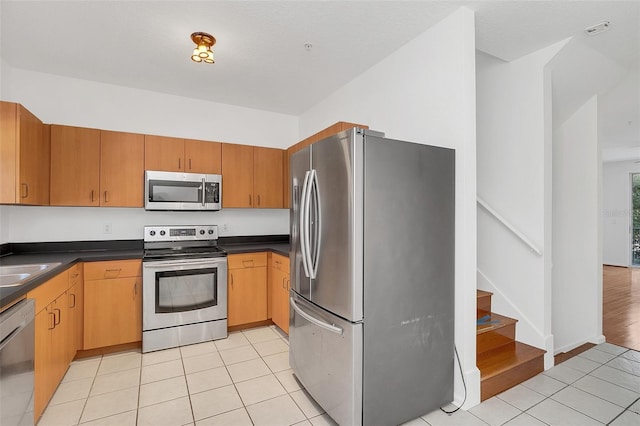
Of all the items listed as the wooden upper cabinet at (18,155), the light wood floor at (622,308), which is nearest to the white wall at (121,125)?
the wooden upper cabinet at (18,155)

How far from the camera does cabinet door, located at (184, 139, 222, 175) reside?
3.55m

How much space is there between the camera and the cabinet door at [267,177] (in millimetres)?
3959

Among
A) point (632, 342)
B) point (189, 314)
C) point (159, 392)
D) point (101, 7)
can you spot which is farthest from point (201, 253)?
point (632, 342)

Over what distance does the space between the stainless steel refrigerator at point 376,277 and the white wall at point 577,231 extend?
1.99 meters

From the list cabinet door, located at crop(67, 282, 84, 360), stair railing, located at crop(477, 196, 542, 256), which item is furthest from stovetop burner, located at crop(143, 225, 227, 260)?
stair railing, located at crop(477, 196, 542, 256)

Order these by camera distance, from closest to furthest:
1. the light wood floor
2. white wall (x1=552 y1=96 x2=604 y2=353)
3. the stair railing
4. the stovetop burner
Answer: the stair railing, white wall (x1=552 y1=96 x2=604 y2=353), the stovetop burner, the light wood floor

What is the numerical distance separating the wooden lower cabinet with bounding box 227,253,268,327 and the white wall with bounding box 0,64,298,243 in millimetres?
689

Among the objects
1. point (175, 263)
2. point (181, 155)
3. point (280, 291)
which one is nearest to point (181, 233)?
point (175, 263)

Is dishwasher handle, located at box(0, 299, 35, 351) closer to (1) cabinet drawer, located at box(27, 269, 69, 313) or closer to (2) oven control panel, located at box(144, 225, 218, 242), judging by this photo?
(1) cabinet drawer, located at box(27, 269, 69, 313)

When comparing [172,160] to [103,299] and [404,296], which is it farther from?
[404,296]

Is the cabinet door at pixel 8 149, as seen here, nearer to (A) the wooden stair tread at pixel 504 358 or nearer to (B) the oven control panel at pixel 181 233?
(B) the oven control panel at pixel 181 233

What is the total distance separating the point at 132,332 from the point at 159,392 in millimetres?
936

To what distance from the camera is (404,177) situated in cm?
197

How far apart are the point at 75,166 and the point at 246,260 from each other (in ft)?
6.19
